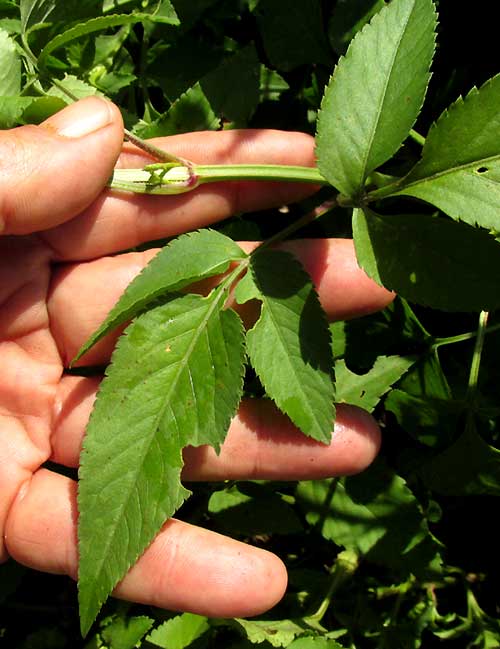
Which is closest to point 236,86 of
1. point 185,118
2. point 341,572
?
point 185,118

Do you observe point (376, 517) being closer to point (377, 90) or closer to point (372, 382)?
point (372, 382)

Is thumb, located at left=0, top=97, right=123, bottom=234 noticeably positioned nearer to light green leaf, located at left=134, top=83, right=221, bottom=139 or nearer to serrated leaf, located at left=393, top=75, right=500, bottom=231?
light green leaf, located at left=134, top=83, right=221, bottom=139

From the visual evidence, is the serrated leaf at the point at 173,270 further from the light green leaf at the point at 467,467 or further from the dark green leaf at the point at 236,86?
the light green leaf at the point at 467,467

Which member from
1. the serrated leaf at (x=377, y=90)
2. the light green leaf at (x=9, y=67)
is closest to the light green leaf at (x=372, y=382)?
the serrated leaf at (x=377, y=90)

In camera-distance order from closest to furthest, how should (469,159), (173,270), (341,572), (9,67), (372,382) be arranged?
1. (469,159)
2. (173,270)
3. (9,67)
4. (372,382)
5. (341,572)

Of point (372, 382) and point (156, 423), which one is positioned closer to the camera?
point (156, 423)

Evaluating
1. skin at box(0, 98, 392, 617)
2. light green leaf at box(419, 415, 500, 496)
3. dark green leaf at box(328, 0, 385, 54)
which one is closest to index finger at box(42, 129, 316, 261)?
skin at box(0, 98, 392, 617)
